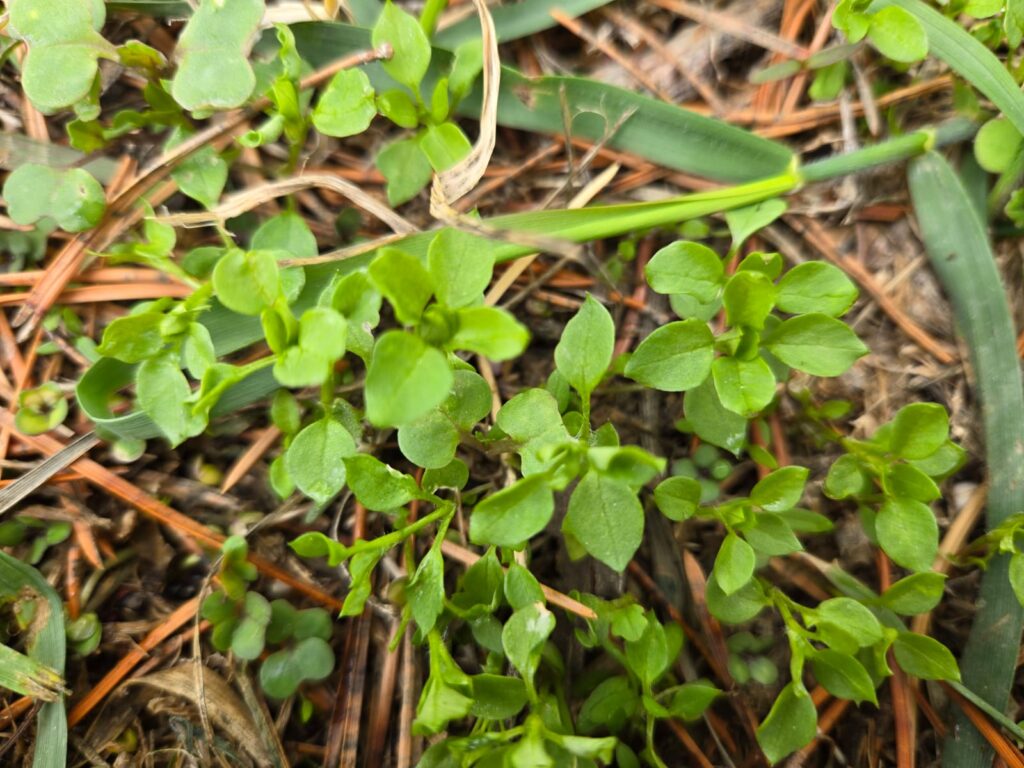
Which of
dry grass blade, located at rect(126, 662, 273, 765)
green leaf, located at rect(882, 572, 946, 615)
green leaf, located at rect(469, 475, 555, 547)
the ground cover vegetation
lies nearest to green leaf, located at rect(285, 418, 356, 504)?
the ground cover vegetation

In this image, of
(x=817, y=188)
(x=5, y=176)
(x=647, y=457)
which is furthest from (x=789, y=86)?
(x=5, y=176)

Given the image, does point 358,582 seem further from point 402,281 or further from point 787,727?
point 787,727

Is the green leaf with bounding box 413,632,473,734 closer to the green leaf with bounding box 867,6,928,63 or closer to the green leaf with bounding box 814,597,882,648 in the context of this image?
the green leaf with bounding box 814,597,882,648

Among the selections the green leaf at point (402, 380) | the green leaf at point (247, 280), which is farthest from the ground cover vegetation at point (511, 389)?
the green leaf at point (402, 380)

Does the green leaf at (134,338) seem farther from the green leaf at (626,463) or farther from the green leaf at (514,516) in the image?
the green leaf at (626,463)

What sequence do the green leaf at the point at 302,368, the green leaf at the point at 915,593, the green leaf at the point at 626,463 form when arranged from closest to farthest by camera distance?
the green leaf at the point at 626,463 → the green leaf at the point at 302,368 → the green leaf at the point at 915,593
